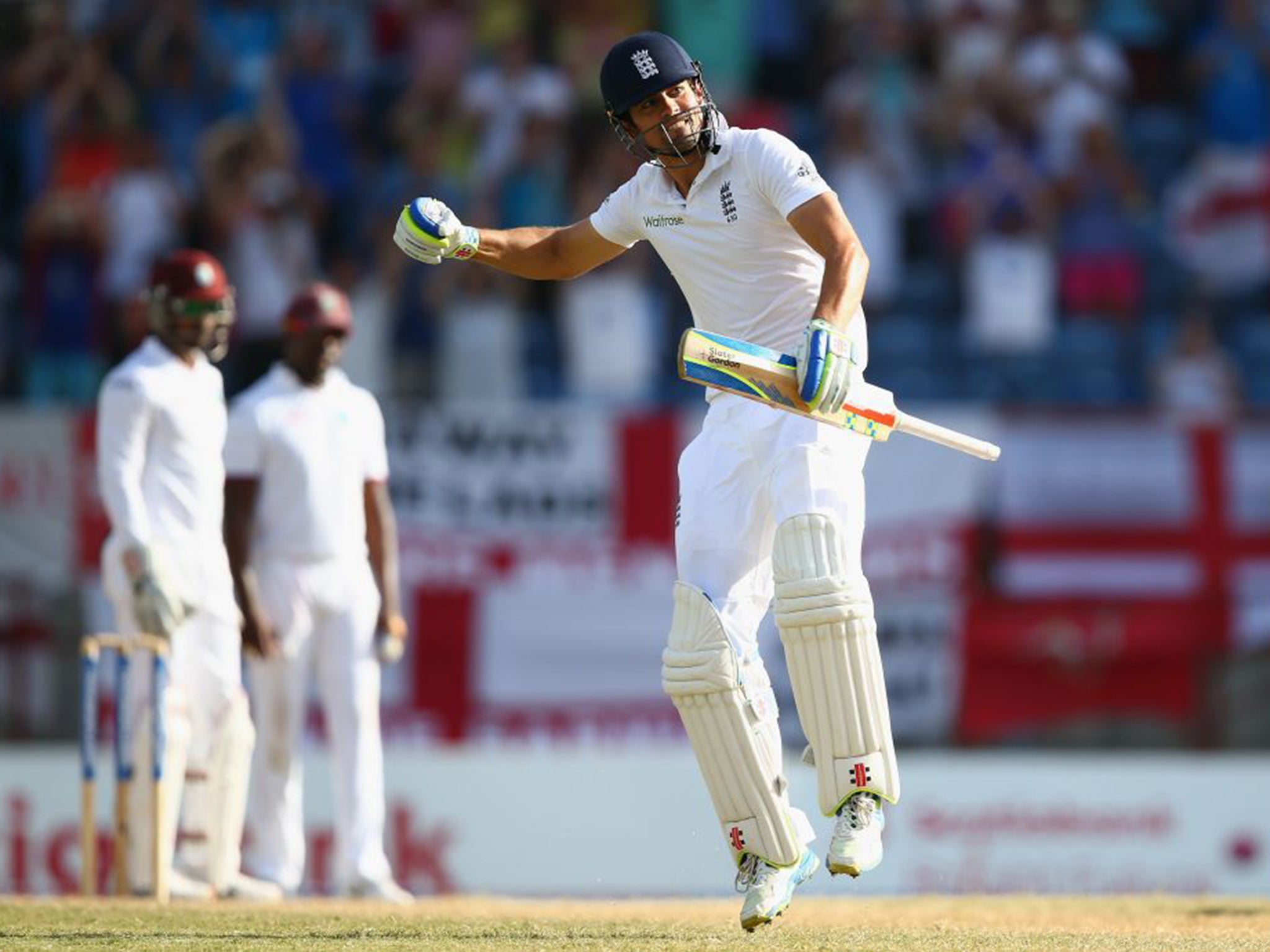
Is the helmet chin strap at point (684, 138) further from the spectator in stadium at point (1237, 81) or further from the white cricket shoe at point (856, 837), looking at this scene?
the spectator in stadium at point (1237, 81)

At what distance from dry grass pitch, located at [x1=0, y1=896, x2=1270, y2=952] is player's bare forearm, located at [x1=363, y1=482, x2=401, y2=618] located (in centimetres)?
115

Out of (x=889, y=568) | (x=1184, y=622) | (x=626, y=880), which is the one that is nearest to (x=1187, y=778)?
(x=1184, y=622)

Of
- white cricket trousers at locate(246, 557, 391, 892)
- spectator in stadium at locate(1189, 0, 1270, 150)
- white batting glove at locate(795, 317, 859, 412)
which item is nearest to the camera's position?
white batting glove at locate(795, 317, 859, 412)

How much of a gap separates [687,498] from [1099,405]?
6.10 meters

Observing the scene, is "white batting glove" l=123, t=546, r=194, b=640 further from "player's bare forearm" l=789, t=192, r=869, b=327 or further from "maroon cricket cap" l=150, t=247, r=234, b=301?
"player's bare forearm" l=789, t=192, r=869, b=327

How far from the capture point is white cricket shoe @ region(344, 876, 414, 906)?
25.2ft

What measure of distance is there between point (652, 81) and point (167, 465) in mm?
2724

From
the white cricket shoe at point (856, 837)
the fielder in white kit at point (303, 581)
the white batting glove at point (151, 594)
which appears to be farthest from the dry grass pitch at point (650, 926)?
the white batting glove at point (151, 594)

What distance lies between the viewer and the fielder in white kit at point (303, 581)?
7.90 metres

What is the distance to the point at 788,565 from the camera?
5453 millimetres

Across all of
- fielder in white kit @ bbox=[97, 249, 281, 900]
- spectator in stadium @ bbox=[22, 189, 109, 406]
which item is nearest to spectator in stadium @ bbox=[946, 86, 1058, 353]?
spectator in stadium @ bbox=[22, 189, 109, 406]

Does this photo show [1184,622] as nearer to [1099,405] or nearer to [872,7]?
[1099,405]

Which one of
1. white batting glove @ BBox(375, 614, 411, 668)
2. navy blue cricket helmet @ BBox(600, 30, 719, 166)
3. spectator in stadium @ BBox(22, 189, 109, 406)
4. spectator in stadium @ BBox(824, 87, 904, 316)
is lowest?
white batting glove @ BBox(375, 614, 411, 668)

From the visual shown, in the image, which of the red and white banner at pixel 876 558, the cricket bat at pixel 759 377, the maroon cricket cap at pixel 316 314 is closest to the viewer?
the cricket bat at pixel 759 377
